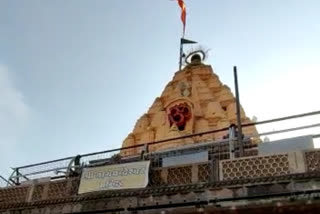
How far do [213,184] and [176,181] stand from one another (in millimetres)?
1009

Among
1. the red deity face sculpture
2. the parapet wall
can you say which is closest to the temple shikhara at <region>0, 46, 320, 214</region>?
the parapet wall

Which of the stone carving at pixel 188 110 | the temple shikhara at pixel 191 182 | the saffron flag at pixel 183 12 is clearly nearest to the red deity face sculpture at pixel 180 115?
the stone carving at pixel 188 110

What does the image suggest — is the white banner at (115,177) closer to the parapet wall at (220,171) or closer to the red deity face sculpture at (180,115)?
the parapet wall at (220,171)

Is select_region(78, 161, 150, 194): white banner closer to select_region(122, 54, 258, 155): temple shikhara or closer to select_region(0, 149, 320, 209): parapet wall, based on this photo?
select_region(0, 149, 320, 209): parapet wall

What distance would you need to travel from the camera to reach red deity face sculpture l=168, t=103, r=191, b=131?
71.2 feet

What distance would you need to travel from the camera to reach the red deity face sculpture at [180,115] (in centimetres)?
2169

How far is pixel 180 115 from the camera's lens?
21828 mm

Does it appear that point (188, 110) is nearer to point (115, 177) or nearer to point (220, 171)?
point (115, 177)

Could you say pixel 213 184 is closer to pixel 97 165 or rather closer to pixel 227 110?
pixel 97 165

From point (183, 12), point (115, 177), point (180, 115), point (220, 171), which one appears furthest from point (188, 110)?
point (220, 171)

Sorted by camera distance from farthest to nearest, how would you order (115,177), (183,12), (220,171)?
(183,12), (115,177), (220,171)

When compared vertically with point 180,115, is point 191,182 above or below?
below

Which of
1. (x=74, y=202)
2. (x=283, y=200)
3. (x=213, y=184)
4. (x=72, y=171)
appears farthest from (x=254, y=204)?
(x=72, y=171)

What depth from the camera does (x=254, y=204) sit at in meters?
8.20
